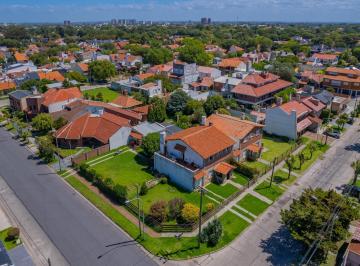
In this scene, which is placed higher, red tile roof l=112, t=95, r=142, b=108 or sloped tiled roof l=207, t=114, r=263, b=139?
sloped tiled roof l=207, t=114, r=263, b=139

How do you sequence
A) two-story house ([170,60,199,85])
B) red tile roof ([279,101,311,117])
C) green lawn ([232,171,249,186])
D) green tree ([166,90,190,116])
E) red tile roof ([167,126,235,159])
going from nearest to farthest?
red tile roof ([167,126,235,159]) → green lawn ([232,171,249,186]) → red tile roof ([279,101,311,117]) → green tree ([166,90,190,116]) → two-story house ([170,60,199,85])

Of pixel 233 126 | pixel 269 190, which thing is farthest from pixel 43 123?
pixel 269 190

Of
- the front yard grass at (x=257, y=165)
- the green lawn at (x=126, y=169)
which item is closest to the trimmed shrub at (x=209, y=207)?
the green lawn at (x=126, y=169)

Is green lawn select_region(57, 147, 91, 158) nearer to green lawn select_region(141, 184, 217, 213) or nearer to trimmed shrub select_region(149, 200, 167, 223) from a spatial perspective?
green lawn select_region(141, 184, 217, 213)

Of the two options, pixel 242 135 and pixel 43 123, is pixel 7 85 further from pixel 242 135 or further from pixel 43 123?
pixel 242 135

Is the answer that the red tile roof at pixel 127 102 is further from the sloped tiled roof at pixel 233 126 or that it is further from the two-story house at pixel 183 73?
the two-story house at pixel 183 73

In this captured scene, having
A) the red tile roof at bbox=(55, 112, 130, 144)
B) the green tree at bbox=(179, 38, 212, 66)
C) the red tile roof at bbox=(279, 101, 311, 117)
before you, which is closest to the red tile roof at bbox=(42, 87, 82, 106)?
the red tile roof at bbox=(55, 112, 130, 144)
